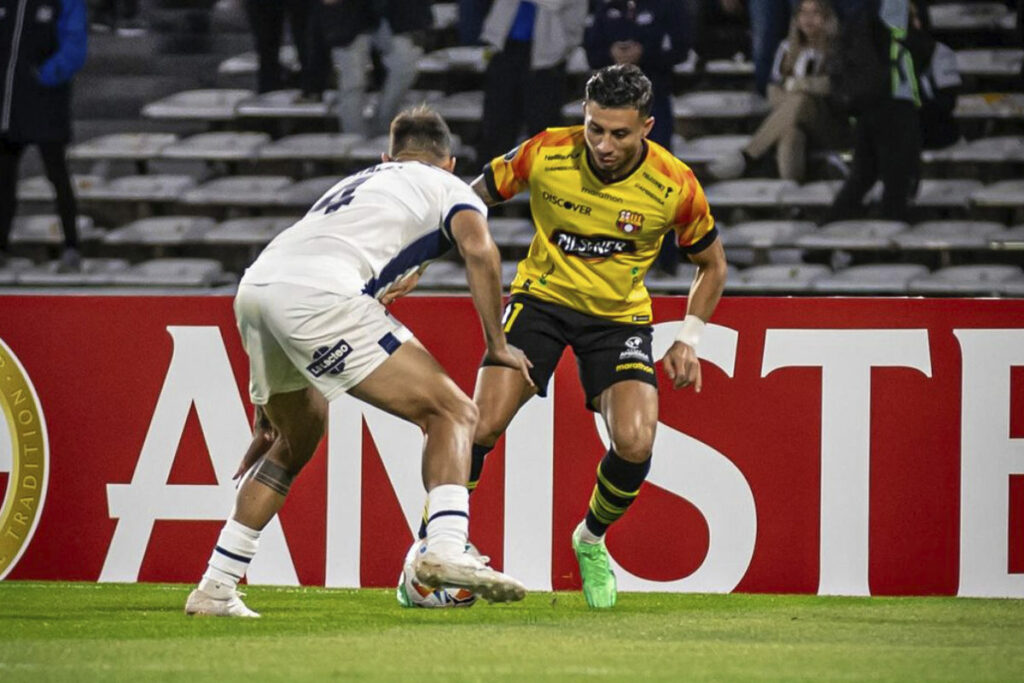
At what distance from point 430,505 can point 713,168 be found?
668 centimetres

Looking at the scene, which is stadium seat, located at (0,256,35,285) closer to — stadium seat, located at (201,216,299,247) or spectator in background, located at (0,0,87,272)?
spectator in background, located at (0,0,87,272)

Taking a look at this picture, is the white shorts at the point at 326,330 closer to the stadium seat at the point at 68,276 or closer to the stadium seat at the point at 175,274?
the stadium seat at the point at 175,274

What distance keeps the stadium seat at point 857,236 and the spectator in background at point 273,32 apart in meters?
4.02

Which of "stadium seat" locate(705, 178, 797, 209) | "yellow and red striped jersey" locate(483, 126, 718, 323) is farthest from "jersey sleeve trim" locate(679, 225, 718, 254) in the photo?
"stadium seat" locate(705, 178, 797, 209)

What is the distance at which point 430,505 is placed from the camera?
533 cm

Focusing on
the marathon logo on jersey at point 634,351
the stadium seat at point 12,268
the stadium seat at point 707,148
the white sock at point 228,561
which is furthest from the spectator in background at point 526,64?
the white sock at point 228,561

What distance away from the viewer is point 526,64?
10.9 m

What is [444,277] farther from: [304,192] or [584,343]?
[584,343]

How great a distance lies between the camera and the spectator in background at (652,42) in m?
10.6

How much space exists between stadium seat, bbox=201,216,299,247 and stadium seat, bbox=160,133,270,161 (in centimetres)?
69

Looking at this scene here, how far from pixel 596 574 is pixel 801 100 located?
5.52 m

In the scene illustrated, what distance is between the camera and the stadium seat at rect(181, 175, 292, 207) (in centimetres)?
1209

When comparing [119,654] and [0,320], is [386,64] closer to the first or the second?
[0,320]

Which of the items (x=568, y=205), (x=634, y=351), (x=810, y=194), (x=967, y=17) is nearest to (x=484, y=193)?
(x=568, y=205)
